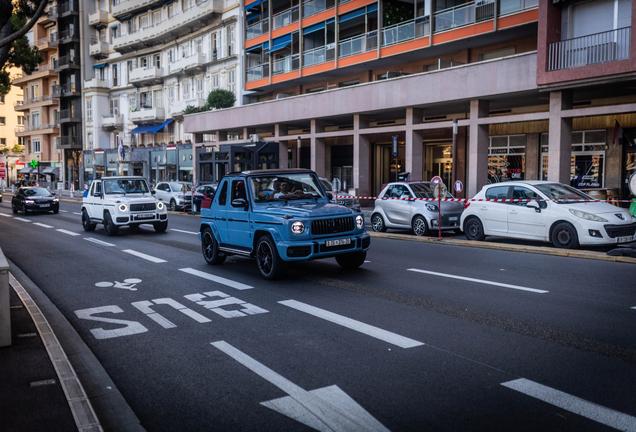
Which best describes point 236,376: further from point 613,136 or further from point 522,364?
point 613,136

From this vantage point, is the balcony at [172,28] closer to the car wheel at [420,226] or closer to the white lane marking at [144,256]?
the car wheel at [420,226]

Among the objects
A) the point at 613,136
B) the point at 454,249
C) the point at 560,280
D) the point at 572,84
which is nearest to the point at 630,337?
the point at 560,280

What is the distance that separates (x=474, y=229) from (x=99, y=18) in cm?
5813

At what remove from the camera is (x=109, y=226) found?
57.8ft

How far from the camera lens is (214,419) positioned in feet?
13.6

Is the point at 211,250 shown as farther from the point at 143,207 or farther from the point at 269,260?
the point at 143,207

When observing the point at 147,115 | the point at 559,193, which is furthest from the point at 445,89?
the point at 147,115

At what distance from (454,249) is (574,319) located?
688 centimetres

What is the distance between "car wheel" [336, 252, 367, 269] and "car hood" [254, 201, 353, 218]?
1080 mm

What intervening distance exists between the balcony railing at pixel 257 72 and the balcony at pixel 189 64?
689 cm

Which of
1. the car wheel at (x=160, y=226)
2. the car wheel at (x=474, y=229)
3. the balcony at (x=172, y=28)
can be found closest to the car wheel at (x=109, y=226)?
the car wheel at (x=160, y=226)

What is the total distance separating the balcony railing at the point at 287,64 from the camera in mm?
35875

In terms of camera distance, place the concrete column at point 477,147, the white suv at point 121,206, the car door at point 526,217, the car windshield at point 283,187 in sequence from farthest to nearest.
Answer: the concrete column at point 477,147 → the white suv at point 121,206 → the car door at point 526,217 → the car windshield at point 283,187

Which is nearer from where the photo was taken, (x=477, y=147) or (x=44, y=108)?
(x=477, y=147)
